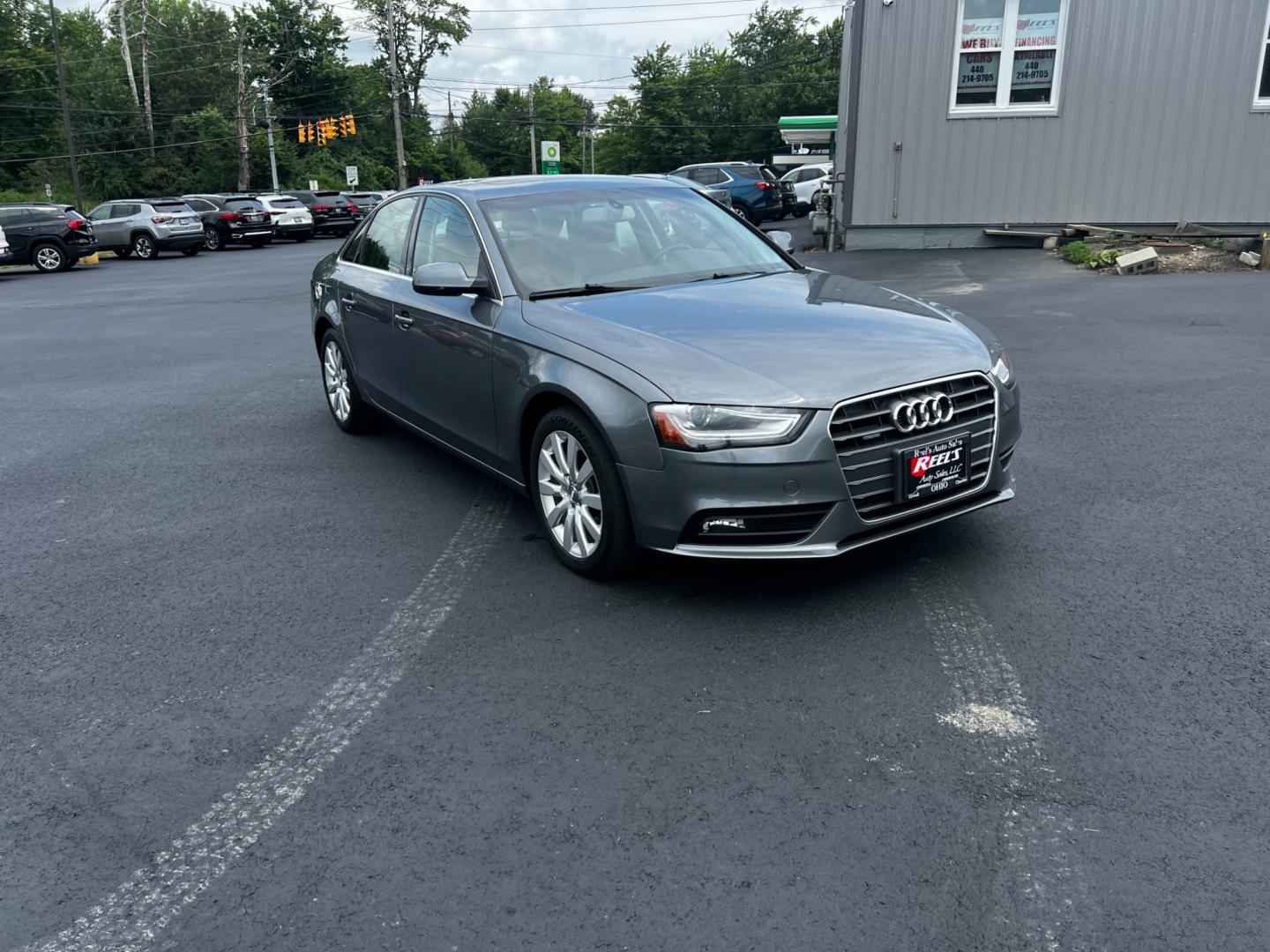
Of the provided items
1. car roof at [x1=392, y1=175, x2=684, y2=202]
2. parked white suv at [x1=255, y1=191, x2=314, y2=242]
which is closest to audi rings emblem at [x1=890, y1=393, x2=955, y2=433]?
car roof at [x1=392, y1=175, x2=684, y2=202]

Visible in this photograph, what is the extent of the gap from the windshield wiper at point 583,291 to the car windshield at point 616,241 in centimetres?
2

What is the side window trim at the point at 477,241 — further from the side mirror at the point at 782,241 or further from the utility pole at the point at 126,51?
the utility pole at the point at 126,51

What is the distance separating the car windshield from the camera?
498 centimetres

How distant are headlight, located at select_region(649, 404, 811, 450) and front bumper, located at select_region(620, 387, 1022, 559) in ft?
0.12

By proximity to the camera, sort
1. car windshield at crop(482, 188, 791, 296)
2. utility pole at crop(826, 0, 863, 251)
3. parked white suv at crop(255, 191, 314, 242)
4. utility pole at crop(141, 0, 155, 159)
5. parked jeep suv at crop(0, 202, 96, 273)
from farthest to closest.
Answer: utility pole at crop(141, 0, 155, 159)
parked white suv at crop(255, 191, 314, 242)
parked jeep suv at crop(0, 202, 96, 273)
utility pole at crop(826, 0, 863, 251)
car windshield at crop(482, 188, 791, 296)

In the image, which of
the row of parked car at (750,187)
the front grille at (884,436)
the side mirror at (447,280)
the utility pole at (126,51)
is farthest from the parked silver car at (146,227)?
the utility pole at (126,51)

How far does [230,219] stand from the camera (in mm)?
32062

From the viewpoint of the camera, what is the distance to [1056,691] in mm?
3395

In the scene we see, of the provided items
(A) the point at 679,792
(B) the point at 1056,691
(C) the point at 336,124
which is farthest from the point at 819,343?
(C) the point at 336,124

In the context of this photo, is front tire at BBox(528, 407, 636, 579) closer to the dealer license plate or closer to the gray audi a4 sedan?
the gray audi a4 sedan

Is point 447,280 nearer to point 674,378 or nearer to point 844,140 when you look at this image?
point 674,378

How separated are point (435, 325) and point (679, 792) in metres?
3.06

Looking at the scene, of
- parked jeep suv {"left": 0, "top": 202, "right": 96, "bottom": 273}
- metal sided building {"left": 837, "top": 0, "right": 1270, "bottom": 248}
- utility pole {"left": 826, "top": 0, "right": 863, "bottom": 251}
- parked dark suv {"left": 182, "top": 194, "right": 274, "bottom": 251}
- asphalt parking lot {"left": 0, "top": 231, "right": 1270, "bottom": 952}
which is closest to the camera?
asphalt parking lot {"left": 0, "top": 231, "right": 1270, "bottom": 952}

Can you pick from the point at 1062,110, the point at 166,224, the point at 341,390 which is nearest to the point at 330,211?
the point at 166,224
